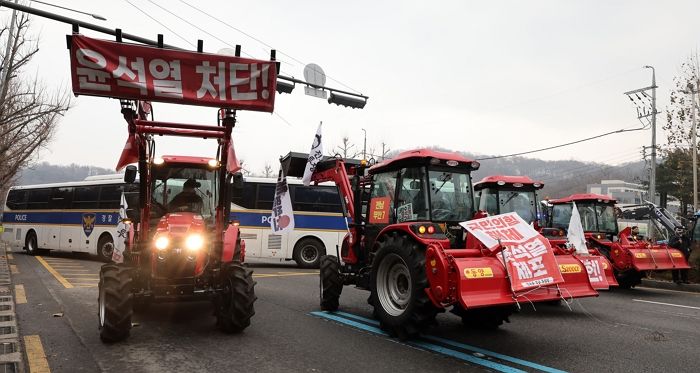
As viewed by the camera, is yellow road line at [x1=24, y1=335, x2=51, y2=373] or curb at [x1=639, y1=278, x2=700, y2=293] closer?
yellow road line at [x1=24, y1=335, x2=51, y2=373]

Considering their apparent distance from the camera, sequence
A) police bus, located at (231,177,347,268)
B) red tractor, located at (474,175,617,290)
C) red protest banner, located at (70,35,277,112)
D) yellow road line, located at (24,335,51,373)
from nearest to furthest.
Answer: yellow road line, located at (24,335,51,373) < red protest banner, located at (70,35,277,112) < red tractor, located at (474,175,617,290) < police bus, located at (231,177,347,268)

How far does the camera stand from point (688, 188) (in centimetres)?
2764

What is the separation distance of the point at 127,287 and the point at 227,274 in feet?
4.10

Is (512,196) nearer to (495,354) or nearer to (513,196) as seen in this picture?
(513,196)

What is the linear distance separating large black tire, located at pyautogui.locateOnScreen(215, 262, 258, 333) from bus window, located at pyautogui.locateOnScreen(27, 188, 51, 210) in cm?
1778

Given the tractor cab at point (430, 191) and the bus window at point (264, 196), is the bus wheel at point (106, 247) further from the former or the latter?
the tractor cab at point (430, 191)

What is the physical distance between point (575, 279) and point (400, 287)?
2260 mm

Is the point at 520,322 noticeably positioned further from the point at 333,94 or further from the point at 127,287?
the point at 333,94

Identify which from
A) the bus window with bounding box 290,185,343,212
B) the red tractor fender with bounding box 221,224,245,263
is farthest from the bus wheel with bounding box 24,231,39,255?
the red tractor fender with bounding box 221,224,245,263

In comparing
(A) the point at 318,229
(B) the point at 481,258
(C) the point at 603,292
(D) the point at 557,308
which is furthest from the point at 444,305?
(A) the point at 318,229

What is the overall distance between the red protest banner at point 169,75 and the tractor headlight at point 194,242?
1.83 metres

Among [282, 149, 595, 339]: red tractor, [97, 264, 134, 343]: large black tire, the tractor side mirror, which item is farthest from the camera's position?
the tractor side mirror

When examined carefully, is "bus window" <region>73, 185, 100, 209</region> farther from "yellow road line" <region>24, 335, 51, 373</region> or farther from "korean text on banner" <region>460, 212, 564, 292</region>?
"korean text on banner" <region>460, 212, 564, 292</region>

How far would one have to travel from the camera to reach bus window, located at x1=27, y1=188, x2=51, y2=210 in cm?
2012
